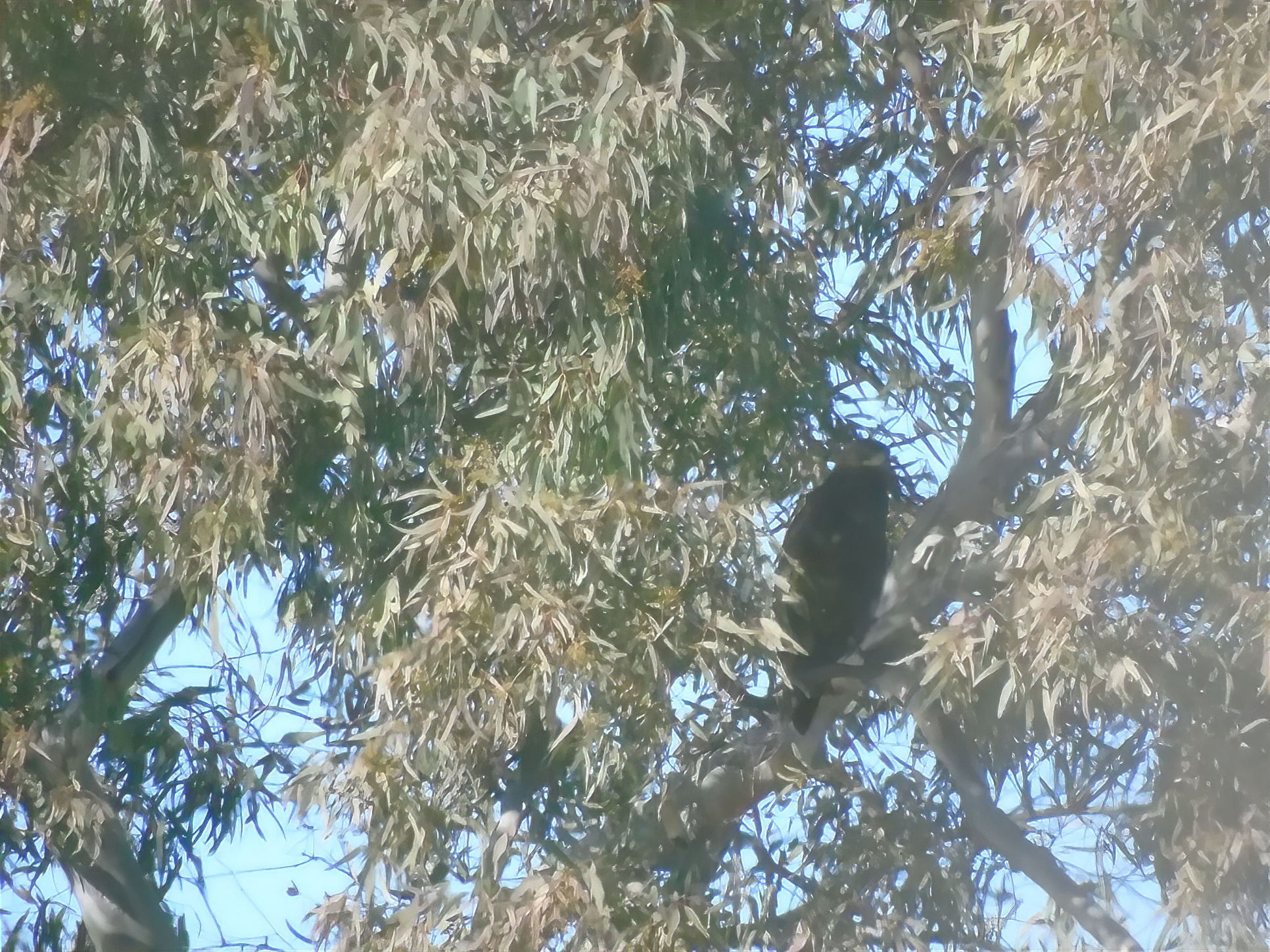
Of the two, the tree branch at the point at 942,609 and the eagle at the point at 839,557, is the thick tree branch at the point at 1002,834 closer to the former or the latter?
the tree branch at the point at 942,609

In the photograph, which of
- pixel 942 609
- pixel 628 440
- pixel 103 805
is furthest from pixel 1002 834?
pixel 103 805

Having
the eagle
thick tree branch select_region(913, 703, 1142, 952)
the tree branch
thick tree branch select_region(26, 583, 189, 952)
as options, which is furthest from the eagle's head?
thick tree branch select_region(26, 583, 189, 952)

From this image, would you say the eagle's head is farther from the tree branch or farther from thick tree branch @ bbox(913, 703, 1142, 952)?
thick tree branch @ bbox(913, 703, 1142, 952)

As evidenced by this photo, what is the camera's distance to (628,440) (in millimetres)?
3059

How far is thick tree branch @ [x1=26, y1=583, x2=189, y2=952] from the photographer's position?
3.87 metres

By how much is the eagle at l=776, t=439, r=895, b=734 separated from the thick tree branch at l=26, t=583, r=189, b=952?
68.9 inches

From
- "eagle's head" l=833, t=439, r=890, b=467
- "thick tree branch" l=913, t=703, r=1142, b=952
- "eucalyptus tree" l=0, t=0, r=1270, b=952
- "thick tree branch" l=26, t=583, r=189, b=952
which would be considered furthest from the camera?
"eagle's head" l=833, t=439, r=890, b=467

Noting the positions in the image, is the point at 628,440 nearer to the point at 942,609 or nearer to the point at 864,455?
the point at 942,609

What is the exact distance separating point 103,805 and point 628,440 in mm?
1955

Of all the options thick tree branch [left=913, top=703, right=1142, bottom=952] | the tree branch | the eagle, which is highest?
the eagle

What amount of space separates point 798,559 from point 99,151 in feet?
7.99

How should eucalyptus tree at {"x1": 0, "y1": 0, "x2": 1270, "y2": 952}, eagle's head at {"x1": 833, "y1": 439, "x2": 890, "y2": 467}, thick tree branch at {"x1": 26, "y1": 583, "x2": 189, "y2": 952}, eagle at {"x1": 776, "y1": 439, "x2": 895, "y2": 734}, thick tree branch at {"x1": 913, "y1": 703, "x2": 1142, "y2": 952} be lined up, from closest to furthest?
eucalyptus tree at {"x1": 0, "y1": 0, "x2": 1270, "y2": 952}, thick tree branch at {"x1": 913, "y1": 703, "x2": 1142, "y2": 952}, thick tree branch at {"x1": 26, "y1": 583, "x2": 189, "y2": 952}, eagle at {"x1": 776, "y1": 439, "x2": 895, "y2": 734}, eagle's head at {"x1": 833, "y1": 439, "x2": 890, "y2": 467}

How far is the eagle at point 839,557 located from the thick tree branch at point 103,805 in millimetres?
1751

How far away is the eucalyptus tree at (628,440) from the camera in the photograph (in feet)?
9.97
